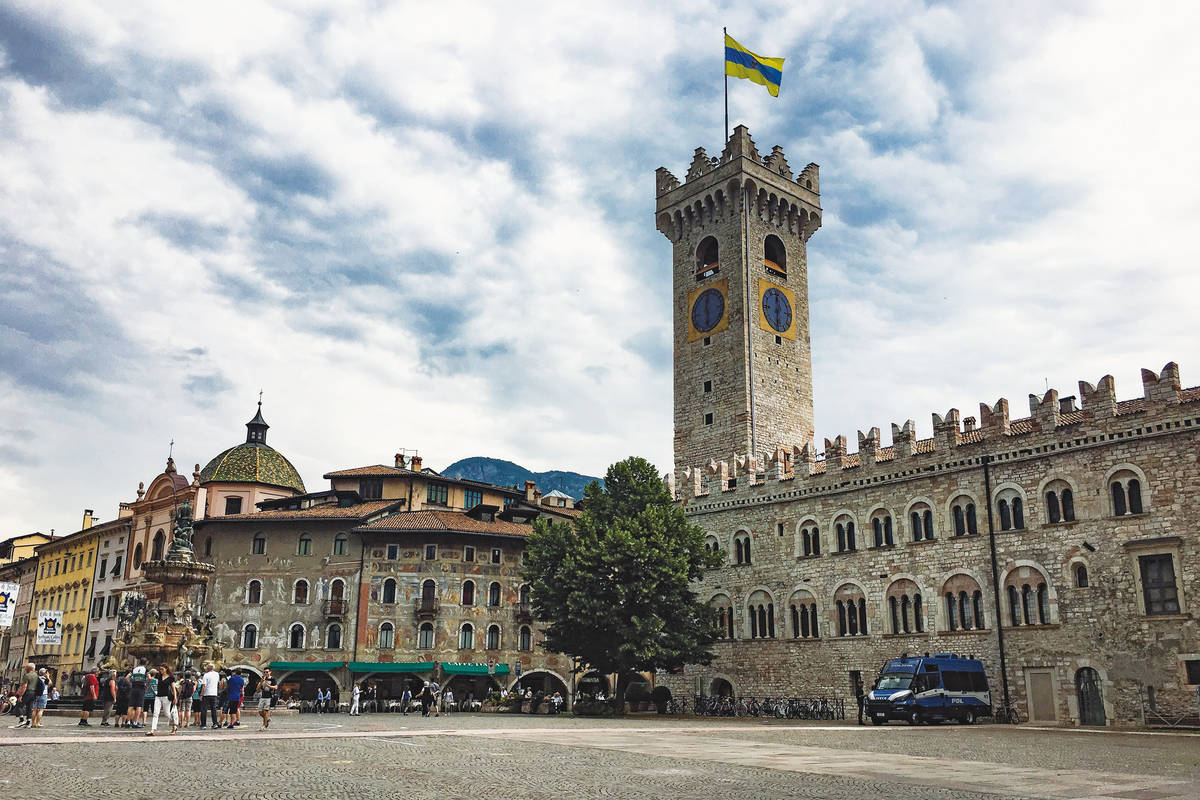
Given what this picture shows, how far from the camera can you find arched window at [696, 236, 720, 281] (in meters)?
59.2

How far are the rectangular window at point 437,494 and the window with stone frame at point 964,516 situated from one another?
33.9 meters

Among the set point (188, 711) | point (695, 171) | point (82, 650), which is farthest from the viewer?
point (82, 650)

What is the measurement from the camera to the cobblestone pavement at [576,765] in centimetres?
1291

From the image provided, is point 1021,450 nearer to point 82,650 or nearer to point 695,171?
point 695,171

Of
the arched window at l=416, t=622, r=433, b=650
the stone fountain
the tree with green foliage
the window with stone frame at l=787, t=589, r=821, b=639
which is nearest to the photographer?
the stone fountain

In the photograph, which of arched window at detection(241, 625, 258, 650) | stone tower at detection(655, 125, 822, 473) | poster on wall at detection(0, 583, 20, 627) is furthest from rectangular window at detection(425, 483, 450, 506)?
poster on wall at detection(0, 583, 20, 627)

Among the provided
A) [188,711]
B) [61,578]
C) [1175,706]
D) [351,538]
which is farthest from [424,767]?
[61,578]

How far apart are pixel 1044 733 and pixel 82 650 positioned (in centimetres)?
6213

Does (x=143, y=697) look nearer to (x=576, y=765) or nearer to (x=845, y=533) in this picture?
(x=576, y=765)

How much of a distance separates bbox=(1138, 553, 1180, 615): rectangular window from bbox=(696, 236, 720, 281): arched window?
103 ft

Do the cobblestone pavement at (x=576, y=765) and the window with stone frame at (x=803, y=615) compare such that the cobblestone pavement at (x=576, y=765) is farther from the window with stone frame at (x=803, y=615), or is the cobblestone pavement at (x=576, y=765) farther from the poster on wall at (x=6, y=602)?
the window with stone frame at (x=803, y=615)

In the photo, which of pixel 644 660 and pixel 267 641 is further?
pixel 267 641

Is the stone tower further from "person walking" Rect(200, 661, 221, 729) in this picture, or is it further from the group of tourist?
"person walking" Rect(200, 661, 221, 729)

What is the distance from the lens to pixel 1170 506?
32719 millimetres
